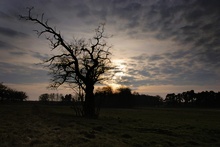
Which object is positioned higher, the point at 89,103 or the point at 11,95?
the point at 11,95

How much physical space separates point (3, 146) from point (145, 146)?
696 centimetres

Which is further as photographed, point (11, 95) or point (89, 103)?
point (11, 95)

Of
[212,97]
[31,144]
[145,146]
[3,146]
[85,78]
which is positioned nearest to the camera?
[3,146]

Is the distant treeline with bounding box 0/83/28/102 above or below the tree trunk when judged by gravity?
above

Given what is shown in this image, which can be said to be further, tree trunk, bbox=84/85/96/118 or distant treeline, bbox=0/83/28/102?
distant treeline, bbox=0/83/28/102

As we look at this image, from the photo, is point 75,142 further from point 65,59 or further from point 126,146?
point 65,59

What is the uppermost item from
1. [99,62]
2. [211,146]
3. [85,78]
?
[99,62]

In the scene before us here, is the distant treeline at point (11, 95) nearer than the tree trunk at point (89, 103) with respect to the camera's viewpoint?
No

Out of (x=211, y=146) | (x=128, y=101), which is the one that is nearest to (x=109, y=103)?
(x=128, y=101)

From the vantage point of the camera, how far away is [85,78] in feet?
111

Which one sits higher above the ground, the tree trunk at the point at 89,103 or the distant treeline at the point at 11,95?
the distant treeline at the point at 11,95

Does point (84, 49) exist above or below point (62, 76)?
above

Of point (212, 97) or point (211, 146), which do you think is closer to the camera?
point (211, 146)

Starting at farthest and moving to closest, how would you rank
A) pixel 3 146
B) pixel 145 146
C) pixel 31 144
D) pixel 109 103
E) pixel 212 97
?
pixel 212 97 < pixel 109 103 < pixel 145 146 < pixel 31 144 < pixel 3 146
